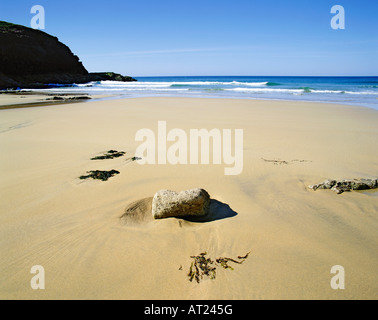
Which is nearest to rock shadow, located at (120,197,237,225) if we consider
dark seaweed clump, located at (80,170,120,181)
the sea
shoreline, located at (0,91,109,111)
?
dark seaweed clump, located at (80,170,120,181)

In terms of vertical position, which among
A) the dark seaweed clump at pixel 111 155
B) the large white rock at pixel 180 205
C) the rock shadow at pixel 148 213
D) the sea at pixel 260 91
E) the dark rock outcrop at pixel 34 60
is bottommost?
the rock shadow at pixel 148 213

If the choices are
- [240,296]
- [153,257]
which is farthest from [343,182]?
[153,257]

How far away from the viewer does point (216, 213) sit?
306cm

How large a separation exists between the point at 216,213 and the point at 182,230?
55 centimetres

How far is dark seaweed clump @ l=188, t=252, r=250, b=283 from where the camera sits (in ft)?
6.98

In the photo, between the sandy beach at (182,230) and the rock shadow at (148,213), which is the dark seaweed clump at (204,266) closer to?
the sandy beach at (182,230)

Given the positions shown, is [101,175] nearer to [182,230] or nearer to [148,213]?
[148,213]

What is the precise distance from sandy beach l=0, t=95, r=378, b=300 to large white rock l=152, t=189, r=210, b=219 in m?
0.10

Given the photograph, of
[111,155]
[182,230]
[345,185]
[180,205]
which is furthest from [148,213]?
[345,185]

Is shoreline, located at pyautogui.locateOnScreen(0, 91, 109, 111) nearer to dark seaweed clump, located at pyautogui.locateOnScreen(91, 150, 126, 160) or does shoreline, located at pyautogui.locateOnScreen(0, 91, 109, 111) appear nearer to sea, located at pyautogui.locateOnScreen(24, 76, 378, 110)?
sea, located at pyautogui.locateOnScreen(24, 76, 378, 110)

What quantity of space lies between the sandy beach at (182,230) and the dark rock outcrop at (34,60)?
37638 millimetres

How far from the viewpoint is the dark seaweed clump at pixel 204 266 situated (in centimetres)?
213

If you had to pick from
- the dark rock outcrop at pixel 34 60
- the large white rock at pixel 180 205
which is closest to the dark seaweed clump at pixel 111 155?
the large white rock at pixel 180 205
